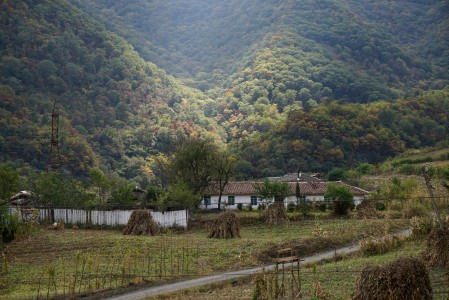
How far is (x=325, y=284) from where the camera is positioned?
20.5 meters

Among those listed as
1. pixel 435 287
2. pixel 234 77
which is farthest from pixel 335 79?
pixel 435 287

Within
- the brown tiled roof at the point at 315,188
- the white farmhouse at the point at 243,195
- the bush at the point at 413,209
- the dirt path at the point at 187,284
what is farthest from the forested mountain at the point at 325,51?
the dirt path at the point at 187,284

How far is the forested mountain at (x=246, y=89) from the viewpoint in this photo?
283ft

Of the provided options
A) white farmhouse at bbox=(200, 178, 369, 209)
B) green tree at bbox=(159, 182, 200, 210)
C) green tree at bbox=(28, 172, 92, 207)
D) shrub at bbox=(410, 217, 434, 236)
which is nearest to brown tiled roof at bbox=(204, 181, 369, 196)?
white farmhouse at bbox=(200, 178, 369, 209)

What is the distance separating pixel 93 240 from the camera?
108 feet

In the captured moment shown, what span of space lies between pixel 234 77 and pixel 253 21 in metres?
48.1

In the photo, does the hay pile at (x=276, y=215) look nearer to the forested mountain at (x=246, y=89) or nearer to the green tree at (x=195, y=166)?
the green tree at (x=195, y=166)

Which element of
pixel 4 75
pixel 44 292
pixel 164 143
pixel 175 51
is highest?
pixel 175 51

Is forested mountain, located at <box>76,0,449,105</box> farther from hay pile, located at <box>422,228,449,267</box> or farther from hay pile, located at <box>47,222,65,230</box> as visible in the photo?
hay pile, located at <box>422,228,449,267</box>

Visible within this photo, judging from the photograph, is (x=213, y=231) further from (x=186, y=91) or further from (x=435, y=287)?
(x=186, y=91)

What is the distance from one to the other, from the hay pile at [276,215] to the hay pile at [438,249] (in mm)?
19486

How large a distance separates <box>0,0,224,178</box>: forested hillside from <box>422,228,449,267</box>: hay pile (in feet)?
203

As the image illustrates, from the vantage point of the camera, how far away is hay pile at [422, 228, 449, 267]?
71.6ft

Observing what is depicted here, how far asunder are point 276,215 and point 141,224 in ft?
31.6
